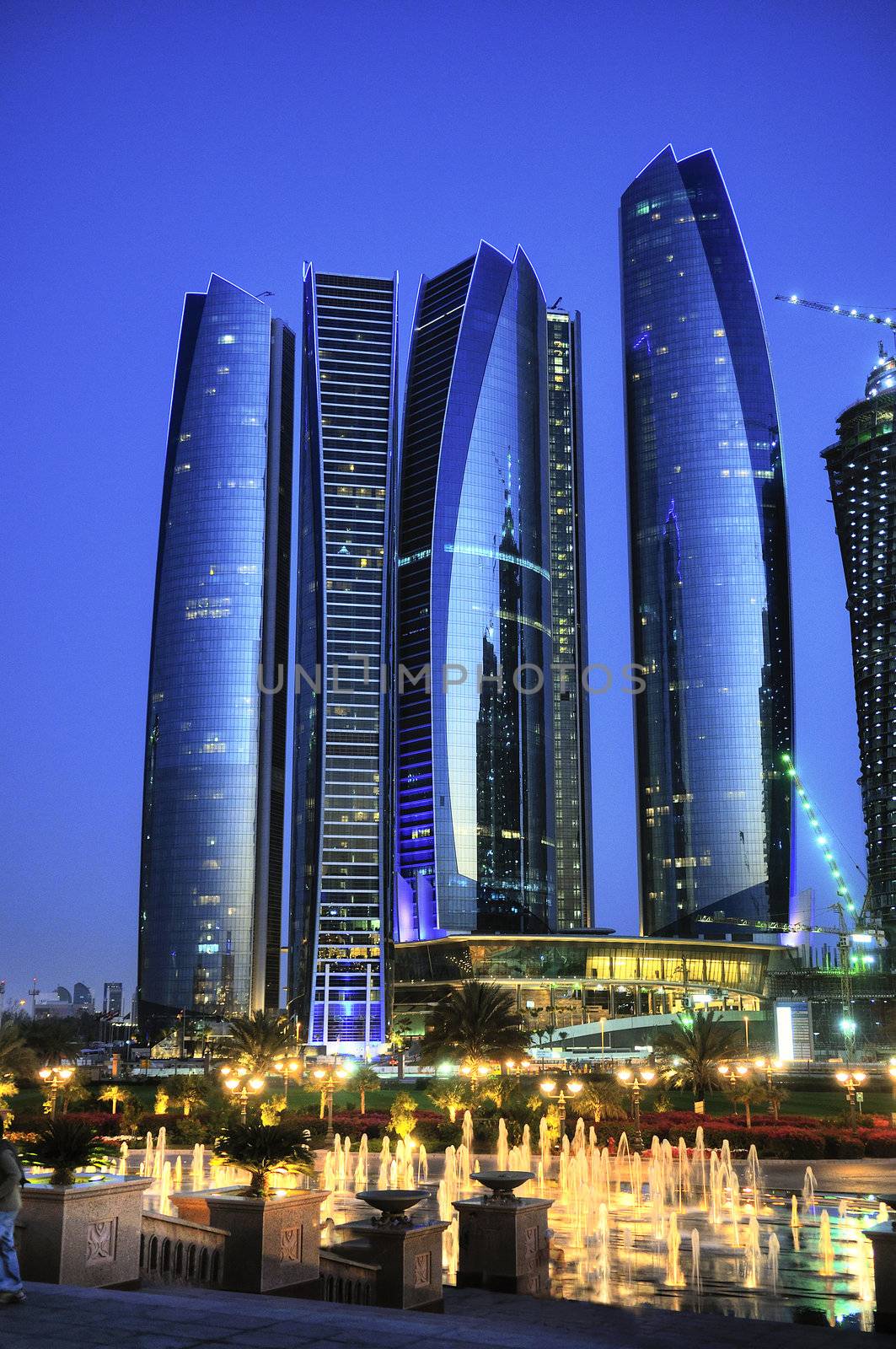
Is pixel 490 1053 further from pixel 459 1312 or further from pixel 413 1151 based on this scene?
pixel 459 1312

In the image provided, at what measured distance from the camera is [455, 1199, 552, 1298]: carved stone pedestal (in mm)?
22219

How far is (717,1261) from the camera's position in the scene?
24156mm

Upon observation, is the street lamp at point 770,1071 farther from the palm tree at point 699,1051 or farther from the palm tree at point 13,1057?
the palm tree at point 13,1057

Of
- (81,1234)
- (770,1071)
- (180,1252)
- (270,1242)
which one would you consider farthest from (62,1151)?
(770,1071)

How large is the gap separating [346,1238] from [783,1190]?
14949mm

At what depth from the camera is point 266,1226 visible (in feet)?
69.2

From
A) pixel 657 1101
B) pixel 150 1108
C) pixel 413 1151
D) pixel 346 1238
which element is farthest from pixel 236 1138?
pixel 150 1108

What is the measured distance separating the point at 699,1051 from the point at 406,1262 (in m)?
49.7

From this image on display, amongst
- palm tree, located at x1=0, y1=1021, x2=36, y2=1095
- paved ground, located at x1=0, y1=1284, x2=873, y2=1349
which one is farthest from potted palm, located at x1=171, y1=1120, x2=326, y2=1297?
palm tree, located at x1=0, y1=1021, x2=36, y2=1095

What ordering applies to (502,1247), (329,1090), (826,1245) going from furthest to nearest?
(329,1090), (826,1245), (502,1247)

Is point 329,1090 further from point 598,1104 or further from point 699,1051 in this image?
point 699,1051

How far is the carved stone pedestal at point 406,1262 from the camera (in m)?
20.2

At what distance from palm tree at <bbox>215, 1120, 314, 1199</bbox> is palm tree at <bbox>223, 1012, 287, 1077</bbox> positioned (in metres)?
57.9

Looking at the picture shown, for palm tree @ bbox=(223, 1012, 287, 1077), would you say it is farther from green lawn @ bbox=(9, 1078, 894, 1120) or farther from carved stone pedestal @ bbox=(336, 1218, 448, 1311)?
carved stone pedestal @ bbox=(336, 1218, 448, 1311)
